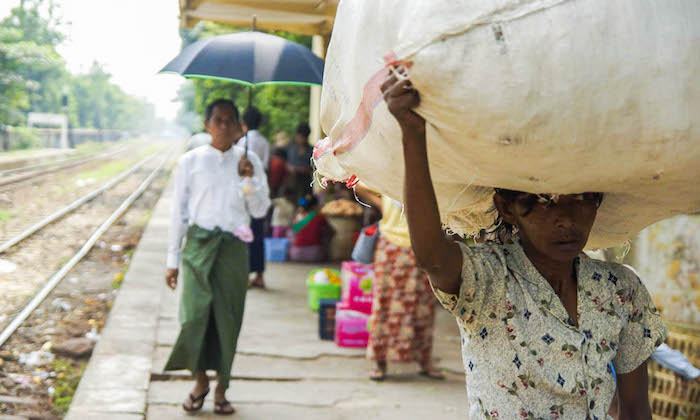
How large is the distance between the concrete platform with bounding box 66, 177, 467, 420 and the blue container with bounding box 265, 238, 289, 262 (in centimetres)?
282

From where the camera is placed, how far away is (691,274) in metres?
4.71

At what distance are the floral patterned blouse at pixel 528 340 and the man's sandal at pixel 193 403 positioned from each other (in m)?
3.22

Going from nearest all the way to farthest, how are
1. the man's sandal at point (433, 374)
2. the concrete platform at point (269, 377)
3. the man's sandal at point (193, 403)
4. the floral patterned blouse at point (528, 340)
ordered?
the floral patterned blouse at point (528, 340)
the man's sandal at point (193, 403)
the concrete platform at point (269, 377)
the man's sandal at point (433, 374)

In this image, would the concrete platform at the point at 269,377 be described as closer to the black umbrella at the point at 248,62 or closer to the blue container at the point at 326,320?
the blue container at the point at 326,320

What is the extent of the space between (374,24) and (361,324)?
16.7 ft

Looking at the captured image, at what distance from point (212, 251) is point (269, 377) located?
4.70 ft

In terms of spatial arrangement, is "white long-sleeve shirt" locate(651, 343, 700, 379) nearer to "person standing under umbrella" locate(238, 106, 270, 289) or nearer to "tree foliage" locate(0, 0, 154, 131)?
"person standing under umbrella" locate(238, 106, 270, 289)

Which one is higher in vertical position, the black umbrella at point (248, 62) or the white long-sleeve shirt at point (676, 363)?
the black umbrella at point (248, 62)

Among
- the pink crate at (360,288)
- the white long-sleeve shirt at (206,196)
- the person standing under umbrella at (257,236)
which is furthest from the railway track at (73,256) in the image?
the pink crate at (360,288)

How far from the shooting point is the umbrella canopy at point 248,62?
4793mm

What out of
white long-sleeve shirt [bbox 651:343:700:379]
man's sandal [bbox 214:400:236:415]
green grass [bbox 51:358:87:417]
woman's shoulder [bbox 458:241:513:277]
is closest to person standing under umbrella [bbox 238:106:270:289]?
green grass [bbox 51:358:87:417]

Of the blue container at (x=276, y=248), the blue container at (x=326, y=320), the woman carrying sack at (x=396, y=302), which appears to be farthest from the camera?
the blue container at (x=276, y=248)

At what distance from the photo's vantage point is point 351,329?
259 inches

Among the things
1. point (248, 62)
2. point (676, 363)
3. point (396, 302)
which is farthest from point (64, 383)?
point (676, 363)
